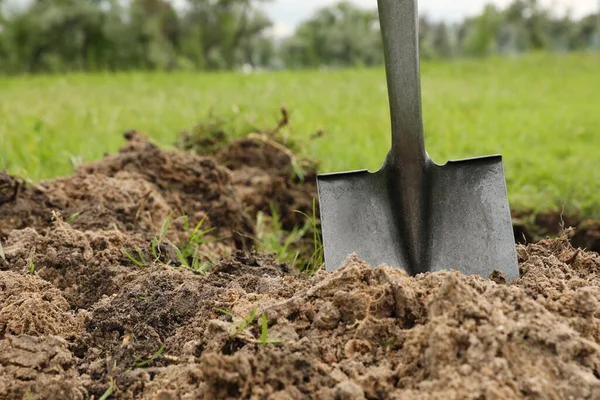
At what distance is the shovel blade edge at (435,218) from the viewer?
1.86 meters

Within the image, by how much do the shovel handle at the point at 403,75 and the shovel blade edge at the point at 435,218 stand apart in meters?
0.10

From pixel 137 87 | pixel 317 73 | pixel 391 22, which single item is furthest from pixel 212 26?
pixel 391 22

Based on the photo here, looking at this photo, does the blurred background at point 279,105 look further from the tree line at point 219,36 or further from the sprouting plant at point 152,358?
the sprouting plant at point 152,358

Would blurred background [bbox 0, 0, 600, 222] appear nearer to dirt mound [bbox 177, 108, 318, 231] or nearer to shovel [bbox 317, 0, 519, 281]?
dirt mound [bbox 177, 108, 318, 231]

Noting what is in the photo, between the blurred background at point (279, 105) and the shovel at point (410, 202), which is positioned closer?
the shovel at point (410, 202)

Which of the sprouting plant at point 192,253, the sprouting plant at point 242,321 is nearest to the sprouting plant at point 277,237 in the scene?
the sprouting plant at point 192,253

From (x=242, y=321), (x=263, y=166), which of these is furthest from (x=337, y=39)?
(x=242, y=321)

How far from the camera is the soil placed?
1.27 meters

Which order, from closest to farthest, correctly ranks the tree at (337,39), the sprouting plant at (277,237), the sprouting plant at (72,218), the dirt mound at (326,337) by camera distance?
the dirt mound at (326,337), the sprouting plant at (72,218), the sprouting plant at (277,237), the tree at (337,39)

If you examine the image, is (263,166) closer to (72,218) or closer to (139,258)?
(72,218)

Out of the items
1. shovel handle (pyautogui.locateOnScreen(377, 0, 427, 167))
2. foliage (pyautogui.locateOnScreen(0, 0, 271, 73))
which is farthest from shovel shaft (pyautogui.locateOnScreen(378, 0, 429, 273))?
foliage (pyautogui.locateOnScreen(0, 0, 271, 73))

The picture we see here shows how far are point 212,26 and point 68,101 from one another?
19.2m

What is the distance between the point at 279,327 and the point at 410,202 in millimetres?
684

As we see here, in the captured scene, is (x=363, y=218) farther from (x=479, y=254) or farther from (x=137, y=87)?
(x=137, y=87)
